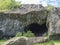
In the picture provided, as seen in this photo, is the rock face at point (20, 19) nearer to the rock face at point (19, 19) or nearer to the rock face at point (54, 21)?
the rock face at point (19, 19)

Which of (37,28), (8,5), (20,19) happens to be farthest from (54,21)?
(8,5)

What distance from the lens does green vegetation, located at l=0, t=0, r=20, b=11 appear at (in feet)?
44.4

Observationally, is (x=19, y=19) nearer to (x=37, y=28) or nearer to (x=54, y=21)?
(x=37, y=28)

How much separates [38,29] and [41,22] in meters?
0.37

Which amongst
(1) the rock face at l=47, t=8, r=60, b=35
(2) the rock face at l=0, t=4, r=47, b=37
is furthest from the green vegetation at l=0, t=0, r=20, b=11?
(1) the rock face at l=47, t=8, r=60, b=35

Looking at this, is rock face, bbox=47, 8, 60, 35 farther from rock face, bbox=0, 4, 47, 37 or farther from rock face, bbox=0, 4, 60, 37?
rock face, bbox=0, 4, 47, 37

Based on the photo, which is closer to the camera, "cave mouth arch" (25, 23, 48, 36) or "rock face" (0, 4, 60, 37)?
"rock face" (0, 4, 60, 37)

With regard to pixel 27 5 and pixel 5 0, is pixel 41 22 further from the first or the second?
pixel 5 0

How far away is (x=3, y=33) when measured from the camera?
12242 millimetres

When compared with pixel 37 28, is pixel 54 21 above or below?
above

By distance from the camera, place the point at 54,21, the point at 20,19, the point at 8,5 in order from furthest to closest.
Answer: the point at 8,5, the point at 20,19, the point at 54,21

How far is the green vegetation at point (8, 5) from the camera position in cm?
1354

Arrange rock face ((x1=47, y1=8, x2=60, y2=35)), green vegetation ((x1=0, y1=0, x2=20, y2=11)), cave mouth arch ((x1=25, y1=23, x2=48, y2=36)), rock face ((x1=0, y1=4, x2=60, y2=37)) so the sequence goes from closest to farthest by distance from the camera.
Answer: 1. rock face ((x1=47, y1=8, x2=60, y2=35))
2. rock face ((x1=0, y1=4, x2=60, y2=37))
3. cave mouth arch ((x1=25, y1=23, x2=48, y2=36))
4. green vegetation ((x1=0, y1=0, x2=20, y2=11))

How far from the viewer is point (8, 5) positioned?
13672 mm
